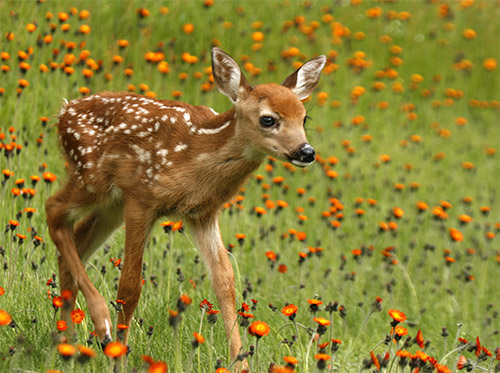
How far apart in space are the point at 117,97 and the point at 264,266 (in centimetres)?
181

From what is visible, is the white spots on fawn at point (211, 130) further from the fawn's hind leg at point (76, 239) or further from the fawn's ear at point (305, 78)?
the fawn's hind leg at point (76, 239)

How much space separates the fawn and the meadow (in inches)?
8.6

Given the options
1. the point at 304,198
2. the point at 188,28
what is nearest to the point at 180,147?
the point at 304,198

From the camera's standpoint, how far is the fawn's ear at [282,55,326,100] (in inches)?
170

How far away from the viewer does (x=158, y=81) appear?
7746 millimetres

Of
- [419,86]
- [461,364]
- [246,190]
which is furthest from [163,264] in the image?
[419,86]

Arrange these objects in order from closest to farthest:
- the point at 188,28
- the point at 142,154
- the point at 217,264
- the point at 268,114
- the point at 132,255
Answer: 1. the point at 268,114
2. the point at 132,255
3. the point at 142,154
4. the point at 217,264
5. the point at 188,28

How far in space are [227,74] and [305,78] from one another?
0.47 m

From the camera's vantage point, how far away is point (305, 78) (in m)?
4.38

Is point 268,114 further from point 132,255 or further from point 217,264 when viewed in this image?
point 132,255

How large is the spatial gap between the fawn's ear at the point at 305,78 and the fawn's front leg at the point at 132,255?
41.6 inches

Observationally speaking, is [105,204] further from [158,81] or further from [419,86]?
[419,86]

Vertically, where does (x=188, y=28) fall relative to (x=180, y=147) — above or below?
below

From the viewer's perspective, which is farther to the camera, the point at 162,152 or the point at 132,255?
the point at 162,152
